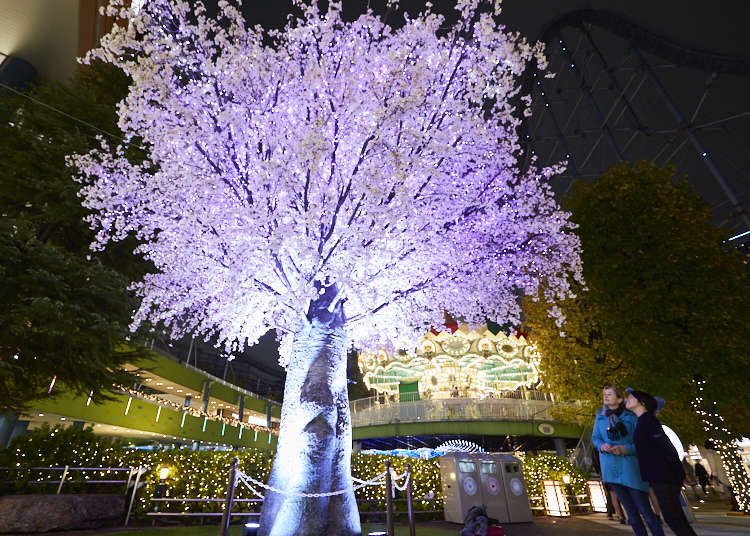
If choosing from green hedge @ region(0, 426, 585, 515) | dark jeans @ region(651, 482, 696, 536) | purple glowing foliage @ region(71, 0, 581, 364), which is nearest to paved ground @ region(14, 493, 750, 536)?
green hedge @ region(0, 426, 585, 515)

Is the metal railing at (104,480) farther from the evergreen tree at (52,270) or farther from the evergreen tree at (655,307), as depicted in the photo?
the evergreen tree at (655,307)

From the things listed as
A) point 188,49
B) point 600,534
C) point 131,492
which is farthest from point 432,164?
point 131,492

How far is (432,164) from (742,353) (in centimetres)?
1087

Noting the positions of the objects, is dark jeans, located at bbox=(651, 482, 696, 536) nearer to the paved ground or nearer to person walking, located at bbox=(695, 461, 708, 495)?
the paved ground

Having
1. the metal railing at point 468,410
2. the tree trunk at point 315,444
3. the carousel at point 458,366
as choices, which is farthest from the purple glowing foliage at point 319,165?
the metal railing at point 468,410

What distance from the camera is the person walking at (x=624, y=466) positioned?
4059 mm

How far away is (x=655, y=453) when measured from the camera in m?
3.85

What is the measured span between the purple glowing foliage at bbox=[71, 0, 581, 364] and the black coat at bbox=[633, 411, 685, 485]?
4771 mm

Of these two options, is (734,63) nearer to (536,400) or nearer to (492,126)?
(492,126)

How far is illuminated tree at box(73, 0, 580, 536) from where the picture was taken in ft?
24.8

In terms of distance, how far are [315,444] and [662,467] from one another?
187 inches

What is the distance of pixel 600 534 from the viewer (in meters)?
7.98

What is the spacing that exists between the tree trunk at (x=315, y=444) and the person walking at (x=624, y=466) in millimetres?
3883

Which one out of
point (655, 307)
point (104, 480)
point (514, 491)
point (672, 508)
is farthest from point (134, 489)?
point (655, 307)
